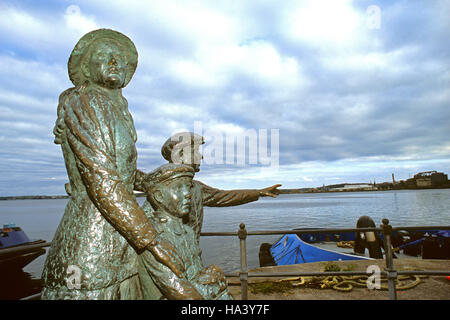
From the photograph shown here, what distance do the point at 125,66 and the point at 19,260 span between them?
1492 cm

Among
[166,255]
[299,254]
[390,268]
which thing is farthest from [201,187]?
[299,254]

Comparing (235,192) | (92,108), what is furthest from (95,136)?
(235,192)

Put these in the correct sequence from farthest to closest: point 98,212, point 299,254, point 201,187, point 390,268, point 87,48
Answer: point 299,254
point 390,268
point 201,187
point 87,48
point 98,212

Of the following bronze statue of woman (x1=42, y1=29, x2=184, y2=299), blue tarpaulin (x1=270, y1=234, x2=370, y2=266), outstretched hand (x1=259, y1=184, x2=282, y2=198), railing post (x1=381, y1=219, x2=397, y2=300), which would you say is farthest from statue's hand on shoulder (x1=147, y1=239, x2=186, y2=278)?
blue tarpaulin (x1=270, y1=234, x2=370, y2=266)

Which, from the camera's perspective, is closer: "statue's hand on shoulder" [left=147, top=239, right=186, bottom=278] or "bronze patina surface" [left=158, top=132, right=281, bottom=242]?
"statue's hand on shoulder" [left=147, top=239, right=186, bottom=278]

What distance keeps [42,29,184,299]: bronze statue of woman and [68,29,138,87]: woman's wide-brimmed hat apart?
10 cm

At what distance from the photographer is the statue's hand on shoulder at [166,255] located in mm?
1537

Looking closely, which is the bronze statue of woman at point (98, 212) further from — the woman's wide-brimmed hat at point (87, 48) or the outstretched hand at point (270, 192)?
the outstretched hand at point (270, 192)

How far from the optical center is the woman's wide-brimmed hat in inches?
68.7

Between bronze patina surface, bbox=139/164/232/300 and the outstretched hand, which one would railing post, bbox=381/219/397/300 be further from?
bronze patina surface, bbox=139/164/232/300

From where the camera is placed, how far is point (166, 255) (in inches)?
61.1

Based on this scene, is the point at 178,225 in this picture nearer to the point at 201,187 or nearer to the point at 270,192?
the point at 201,187

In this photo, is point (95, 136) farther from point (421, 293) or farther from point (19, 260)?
point (19, 260)

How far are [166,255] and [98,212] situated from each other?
407 millimetres
